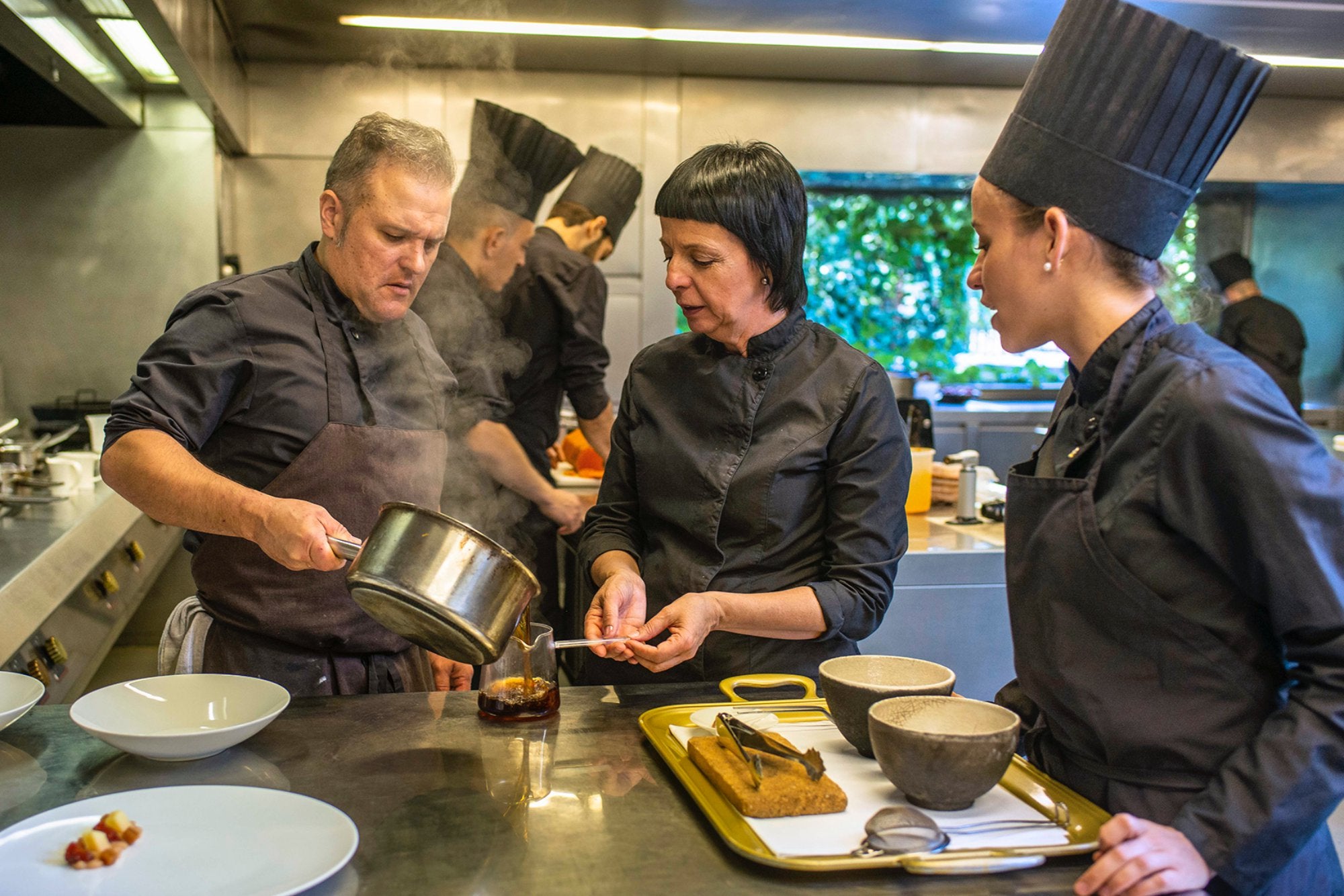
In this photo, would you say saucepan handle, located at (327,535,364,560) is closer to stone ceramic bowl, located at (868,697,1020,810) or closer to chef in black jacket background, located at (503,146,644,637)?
stone ceramic bowl, located at (868,697,1020,810)

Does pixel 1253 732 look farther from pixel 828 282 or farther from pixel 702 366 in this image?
pixel 828 282

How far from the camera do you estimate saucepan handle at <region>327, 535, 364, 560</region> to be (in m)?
1.22

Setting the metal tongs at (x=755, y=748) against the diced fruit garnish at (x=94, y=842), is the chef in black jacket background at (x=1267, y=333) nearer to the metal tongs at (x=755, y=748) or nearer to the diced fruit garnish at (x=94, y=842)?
the metal tongs at (x=755, y=748)

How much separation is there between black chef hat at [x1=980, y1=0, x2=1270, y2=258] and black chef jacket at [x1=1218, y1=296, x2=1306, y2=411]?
5266mm

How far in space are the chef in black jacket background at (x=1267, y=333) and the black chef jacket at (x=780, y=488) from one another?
4985mm

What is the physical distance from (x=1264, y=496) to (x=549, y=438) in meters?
2.61

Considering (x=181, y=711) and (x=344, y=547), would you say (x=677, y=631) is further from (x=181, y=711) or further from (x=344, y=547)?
(x=181, y=711)

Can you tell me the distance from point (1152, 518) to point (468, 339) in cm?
239

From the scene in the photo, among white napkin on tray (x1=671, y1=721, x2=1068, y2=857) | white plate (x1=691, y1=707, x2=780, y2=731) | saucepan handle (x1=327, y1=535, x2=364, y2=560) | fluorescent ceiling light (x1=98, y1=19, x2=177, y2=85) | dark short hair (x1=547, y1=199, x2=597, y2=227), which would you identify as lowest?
white plate (x1=691, y1=707, x2=780, y2=731)

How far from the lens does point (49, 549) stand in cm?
212

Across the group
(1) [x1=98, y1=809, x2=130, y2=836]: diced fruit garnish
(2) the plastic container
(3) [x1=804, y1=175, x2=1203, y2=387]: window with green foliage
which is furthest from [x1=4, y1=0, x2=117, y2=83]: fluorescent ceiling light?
(3) [x1=804, y1=175, x2=1203, y2=387]: window with green foliage

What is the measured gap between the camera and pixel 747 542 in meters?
1.63

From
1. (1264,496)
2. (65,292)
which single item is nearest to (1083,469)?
(1264,496)

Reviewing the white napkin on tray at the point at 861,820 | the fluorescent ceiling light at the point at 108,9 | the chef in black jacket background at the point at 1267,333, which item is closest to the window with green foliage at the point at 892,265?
Result: the chef in black jacket background at the point at 1267,333
